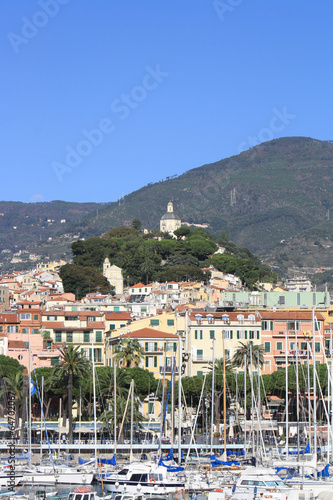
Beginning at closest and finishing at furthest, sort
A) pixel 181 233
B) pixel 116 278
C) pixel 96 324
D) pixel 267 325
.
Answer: pixel 267 325
pixel 96 324
pixel 116 278
pixel 181 233

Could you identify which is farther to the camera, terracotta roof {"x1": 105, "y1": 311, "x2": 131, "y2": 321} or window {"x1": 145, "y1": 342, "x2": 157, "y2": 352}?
terracotta roof {"x1": 105, "y1": 311, "x2": 131, "y2": 321}

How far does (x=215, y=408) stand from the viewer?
213 feet

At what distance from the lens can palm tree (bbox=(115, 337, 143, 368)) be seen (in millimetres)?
72062

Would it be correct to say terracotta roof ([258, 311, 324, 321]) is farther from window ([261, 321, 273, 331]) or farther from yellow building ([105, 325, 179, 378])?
yellow building ([105, 325, 179, 378])

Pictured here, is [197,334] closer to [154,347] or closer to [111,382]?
A: [154,347]

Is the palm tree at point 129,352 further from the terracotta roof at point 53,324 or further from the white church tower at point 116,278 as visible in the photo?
the white church tower at point 116,278

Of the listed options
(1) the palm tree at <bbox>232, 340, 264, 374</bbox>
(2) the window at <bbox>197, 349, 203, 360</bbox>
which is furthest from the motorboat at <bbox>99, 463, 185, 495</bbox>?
(2) the window at <bbox>197, 349, 203, 360</bbox>

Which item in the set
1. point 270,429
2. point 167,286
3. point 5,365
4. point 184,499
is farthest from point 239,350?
point 167,286

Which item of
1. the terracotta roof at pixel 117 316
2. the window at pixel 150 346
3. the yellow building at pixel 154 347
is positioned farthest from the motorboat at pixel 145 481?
the terracotta roof at pixel 117 316

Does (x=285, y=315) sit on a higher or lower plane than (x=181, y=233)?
lower

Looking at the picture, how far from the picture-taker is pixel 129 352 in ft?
237

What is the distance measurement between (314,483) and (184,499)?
19.5 ft

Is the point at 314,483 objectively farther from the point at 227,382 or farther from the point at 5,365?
the point at 5,365

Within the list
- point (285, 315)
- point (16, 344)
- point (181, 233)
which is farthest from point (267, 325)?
point (181, 233)
